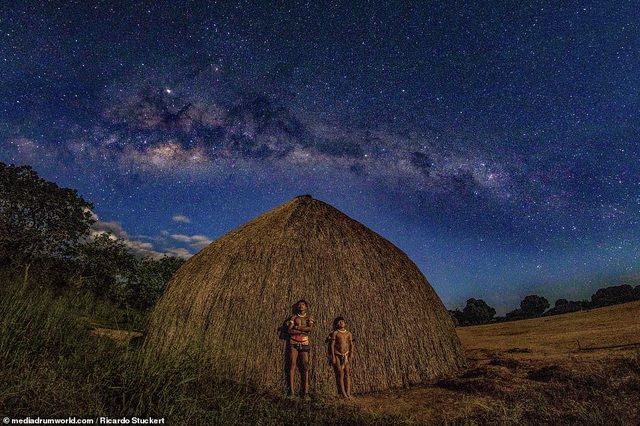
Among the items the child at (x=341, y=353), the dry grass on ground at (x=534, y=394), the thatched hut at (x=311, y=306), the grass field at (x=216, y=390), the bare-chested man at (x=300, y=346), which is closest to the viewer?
the grass field at (x=216, y=390)

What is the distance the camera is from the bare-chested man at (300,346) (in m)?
8.21

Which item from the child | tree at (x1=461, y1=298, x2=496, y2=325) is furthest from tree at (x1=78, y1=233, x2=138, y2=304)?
tree at (x1=461, y1=298, x2=496, y2=325)

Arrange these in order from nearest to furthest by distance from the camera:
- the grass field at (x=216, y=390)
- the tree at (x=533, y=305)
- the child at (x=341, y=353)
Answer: the grass field at (x=216, y=390)
the child at (x=341, y=353)
the tree at (x=533, y=305)

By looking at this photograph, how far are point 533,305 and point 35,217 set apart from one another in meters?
51.1

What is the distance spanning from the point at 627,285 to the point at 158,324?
156 ft

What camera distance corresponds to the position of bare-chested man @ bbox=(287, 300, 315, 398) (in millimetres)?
8211

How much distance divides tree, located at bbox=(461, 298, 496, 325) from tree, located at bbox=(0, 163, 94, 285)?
42435 mm

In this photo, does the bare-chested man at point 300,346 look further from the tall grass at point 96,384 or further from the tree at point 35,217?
the tree at point 35,217

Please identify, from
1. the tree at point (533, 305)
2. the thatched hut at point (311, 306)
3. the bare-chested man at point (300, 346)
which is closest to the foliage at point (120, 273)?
the thatched hut at point (311, 306)

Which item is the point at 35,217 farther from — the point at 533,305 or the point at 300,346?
the point at 533,305

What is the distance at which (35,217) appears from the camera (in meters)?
21.0

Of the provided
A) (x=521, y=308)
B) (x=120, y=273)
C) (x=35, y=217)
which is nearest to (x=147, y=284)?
(x=120, y=273)

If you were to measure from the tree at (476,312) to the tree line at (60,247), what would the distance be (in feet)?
124

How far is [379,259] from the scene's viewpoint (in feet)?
35.0
